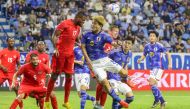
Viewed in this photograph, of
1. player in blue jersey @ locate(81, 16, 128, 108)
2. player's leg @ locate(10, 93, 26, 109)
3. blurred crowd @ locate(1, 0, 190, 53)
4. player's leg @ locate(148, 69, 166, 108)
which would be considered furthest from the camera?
blurred crowd @ locate(1, 0, 190, 53)

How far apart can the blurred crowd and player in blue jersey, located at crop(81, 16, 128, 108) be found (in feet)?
49.9

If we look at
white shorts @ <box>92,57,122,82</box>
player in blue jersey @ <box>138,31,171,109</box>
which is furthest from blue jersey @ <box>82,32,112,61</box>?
player in blue jersey @ <box>138,31,171,109</box>

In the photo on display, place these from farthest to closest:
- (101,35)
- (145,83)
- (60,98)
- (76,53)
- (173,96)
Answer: (145,83) < (173,96) < (60,98) < (76,53) < (101,35)

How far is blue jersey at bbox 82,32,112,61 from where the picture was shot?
15.9 meters

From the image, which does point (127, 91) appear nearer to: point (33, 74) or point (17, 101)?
point (33, 74)

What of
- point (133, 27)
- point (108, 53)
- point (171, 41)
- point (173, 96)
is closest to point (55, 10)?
point (133, 27)

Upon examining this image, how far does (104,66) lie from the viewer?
15.9 m

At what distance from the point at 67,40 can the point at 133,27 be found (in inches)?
682

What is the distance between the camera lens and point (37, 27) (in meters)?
32.5

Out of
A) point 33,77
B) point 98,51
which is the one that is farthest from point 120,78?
point 33,77

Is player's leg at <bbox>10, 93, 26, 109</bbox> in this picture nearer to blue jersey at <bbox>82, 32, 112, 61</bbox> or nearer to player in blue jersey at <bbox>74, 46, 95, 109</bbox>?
blue jersey at <bbox>82, 32, 112, 61</bbox>

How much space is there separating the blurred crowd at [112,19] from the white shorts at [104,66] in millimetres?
15257

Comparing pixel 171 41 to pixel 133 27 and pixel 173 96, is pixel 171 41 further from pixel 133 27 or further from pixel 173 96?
pixel 173 96

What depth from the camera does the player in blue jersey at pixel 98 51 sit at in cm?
1573
